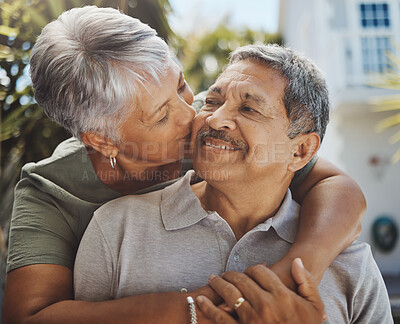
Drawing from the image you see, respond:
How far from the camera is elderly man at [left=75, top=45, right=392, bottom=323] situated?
158 centimetres

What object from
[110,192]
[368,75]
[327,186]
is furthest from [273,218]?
[368,75]

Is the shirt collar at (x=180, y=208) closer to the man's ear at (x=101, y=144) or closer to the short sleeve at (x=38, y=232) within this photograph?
the man's ear at (x=101, y=144)

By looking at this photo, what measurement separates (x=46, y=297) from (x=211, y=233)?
2.00ft

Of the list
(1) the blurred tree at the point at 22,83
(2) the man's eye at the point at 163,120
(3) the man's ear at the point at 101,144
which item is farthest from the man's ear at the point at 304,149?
(1) the blurred tree at the point at 22,83

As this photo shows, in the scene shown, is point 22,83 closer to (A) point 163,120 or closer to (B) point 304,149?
(A) point 163,120

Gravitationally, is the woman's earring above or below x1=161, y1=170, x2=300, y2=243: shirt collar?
above

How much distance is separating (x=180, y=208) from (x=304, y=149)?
0.53 meters

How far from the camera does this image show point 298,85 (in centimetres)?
166

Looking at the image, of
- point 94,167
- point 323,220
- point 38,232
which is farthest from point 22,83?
point 323,220

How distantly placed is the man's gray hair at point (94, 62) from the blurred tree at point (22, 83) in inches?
32.0

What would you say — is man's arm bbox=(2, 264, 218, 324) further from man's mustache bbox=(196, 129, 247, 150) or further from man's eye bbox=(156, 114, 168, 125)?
man's eye bbox=(156, 114, 168, 125)

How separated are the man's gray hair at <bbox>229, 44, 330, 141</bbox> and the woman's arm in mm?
221

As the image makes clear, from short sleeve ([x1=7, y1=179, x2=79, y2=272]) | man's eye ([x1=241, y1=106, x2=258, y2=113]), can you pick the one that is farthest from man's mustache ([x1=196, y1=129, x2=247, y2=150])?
short sleeve ([x1=7, y1=179, x2=79, y2=272])

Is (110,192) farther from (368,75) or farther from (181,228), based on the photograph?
(368,75)
